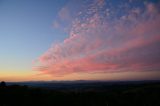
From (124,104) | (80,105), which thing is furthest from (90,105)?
(124,104)

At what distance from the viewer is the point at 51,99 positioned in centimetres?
4100

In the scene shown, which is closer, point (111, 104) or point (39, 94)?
point (39, 94)

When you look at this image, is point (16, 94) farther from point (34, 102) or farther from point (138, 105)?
point (138, 105)

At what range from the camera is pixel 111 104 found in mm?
46469

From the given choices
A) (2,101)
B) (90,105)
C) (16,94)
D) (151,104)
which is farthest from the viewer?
(151,104)

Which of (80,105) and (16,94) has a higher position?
(16,94)

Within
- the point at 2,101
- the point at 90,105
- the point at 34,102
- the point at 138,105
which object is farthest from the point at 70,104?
the point at 138,105

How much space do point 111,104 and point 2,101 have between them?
79.2 ft

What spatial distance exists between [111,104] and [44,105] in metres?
17.1

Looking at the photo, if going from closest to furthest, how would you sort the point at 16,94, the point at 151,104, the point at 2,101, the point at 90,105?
the point at 2,101, the point at 16,94, the point at 90,105, the point at 151,104

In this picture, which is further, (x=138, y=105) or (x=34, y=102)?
(x=138, y=105)

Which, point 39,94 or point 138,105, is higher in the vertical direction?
point 39,94

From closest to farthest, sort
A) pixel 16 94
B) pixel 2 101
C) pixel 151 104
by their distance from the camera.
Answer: pixel 2 101
pixel 16 94
pixel 151 104

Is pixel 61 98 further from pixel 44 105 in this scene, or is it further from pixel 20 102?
pixel 20 102
